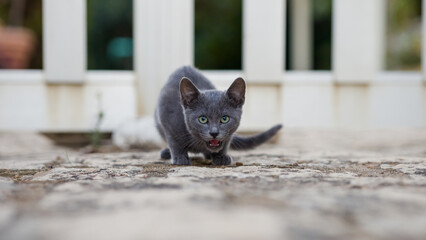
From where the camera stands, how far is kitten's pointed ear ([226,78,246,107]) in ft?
7.76

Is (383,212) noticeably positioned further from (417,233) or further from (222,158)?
(222,158)

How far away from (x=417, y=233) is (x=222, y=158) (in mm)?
1425

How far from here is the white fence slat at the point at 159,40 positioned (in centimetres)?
356

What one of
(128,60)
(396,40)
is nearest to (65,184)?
(128,60)

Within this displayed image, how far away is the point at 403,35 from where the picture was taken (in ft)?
35.3

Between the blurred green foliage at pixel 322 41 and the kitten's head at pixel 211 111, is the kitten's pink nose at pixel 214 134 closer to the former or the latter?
the kitten's head at pixel 211 111

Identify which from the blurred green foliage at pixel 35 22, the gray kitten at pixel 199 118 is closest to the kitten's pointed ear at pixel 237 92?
the gray kitten at pixel 199 118

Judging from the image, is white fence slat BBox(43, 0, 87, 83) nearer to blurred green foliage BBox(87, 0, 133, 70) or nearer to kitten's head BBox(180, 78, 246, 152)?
kitten's head BBox(180, 78, 246, 152)

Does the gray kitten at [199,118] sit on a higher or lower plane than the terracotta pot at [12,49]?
lower

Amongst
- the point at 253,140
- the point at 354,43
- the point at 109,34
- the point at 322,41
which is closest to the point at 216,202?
the point at 253,140

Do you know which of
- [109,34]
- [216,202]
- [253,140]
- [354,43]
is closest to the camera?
[216,202]

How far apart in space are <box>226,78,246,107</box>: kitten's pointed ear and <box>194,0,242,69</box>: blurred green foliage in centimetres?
541

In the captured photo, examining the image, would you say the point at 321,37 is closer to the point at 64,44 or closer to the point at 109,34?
the point at 109,34

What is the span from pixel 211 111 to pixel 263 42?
57.0 inches
